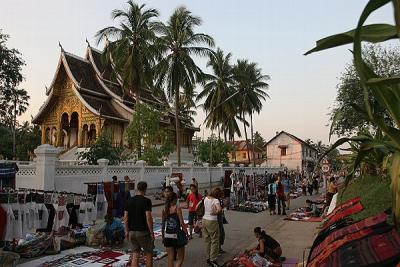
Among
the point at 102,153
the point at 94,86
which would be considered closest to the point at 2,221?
the point at 102,153

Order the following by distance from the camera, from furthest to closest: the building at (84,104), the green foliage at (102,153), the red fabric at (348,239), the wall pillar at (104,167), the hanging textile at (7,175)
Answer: the building at (84,104) → the green foliage at (102,153) → the wall pillar at (104,167) → the hanging textile at (7,175) → the red fabric at (348,239)

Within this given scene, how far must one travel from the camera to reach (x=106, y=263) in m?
8.38

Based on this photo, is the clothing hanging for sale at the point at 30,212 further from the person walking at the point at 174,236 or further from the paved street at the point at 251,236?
the person walking at the point at 174,236

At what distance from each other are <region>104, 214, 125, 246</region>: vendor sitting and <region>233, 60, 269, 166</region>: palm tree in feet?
124

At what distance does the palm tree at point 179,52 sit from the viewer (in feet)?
103

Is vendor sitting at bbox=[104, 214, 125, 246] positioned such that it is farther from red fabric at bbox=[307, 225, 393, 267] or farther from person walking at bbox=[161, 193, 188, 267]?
red fabric at bbox=[307, 225, 393, 267]

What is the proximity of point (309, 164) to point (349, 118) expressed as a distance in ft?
166

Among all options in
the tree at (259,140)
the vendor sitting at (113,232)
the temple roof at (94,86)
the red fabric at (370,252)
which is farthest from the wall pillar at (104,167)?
the tree at (259,140)

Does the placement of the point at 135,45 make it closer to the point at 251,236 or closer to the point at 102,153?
the point at 102,153

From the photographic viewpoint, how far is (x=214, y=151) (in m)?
44.2

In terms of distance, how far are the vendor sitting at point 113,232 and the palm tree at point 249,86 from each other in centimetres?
3793

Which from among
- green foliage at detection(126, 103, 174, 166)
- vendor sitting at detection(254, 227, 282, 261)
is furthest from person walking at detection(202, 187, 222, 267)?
green foliage at detection(126, 103, 174, 166)

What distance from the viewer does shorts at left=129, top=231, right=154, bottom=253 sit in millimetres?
7117

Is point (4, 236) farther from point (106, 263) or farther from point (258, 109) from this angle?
point (258, 109)
